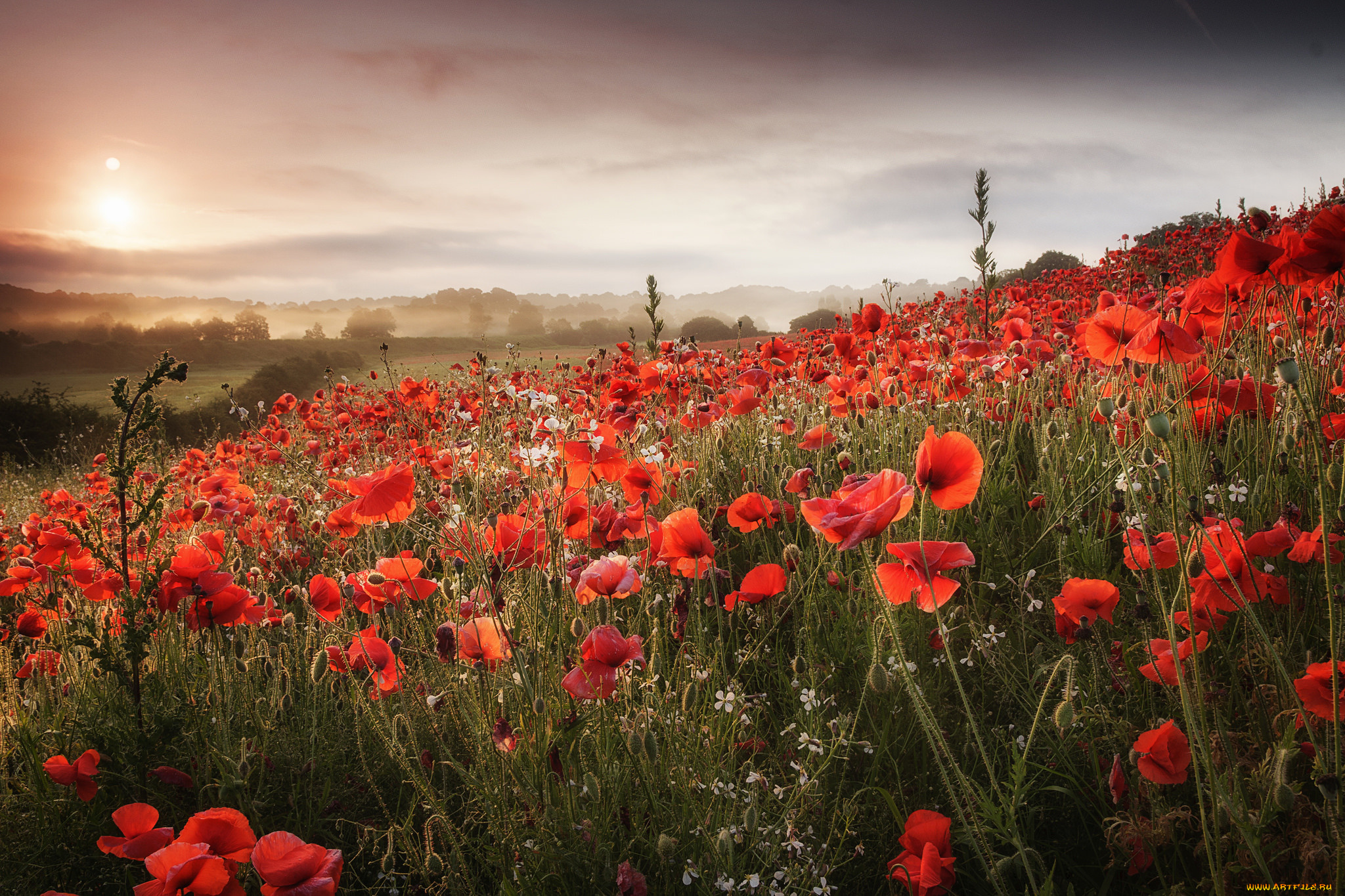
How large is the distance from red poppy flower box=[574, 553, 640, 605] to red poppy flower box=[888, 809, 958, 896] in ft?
2.64

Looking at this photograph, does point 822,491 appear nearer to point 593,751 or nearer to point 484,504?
point 593,751

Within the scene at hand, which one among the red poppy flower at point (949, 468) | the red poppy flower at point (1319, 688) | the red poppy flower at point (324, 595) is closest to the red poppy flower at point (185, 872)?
the red poppy flower at point (324, 595)

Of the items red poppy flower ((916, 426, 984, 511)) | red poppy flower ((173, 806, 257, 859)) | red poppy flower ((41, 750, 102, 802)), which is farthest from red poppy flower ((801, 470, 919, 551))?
red poppy flower ((41, 750, 102, 802))

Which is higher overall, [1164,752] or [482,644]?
[482,644]

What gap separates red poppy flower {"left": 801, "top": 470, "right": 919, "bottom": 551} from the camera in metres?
1.18

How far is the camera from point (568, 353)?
25.8ft

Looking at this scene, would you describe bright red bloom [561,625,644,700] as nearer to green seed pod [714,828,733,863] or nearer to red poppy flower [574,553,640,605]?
red poppy flower [574,553,640,605]

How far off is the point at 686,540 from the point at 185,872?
49.0 inches

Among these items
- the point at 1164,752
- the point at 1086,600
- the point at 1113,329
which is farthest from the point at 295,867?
the point at 1113,329

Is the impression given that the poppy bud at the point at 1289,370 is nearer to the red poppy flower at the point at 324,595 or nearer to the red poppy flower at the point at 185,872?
the red poppy flower at the point at 185,872

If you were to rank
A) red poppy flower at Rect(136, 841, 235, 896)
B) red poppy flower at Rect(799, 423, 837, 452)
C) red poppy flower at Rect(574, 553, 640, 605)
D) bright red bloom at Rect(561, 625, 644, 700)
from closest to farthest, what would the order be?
red poppy flower at Rect(136, 841, 235, 896)
bright red bloom at Rect(561, 625, 644, 700)
red poppy flower at Rect(574, 553, 640, 605)
red poppy flower at Rect(799, 423, 837, 452)

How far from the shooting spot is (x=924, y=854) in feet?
4.28

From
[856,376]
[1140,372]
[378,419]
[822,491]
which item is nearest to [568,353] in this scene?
[378,419]

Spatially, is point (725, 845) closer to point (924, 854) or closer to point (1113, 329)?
point (924, 854)
